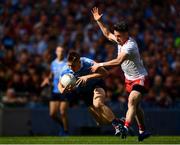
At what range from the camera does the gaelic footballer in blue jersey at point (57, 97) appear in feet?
67.3

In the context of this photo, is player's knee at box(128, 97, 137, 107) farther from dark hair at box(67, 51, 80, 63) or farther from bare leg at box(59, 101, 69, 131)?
bare leg at box(59, 101, 69, 131)

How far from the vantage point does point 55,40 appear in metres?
24.8

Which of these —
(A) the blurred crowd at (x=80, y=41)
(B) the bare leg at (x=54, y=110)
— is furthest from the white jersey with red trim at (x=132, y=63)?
(A) the blurred crowd at (x=80, y=41)

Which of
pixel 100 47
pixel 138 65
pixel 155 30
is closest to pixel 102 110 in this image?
pixel 138 65

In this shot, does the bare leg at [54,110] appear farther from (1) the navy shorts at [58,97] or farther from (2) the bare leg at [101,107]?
(2) the bare leg at [101,107]

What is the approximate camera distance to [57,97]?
818 inches

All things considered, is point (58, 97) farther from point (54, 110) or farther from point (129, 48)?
point (129, 48)

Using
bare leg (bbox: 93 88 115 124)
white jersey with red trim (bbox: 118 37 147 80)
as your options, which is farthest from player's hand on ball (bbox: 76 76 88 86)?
bare leg (bbox: 93 88 115 124)

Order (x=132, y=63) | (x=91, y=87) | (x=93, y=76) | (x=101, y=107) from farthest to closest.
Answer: (x=91, y=87) → (x=101, y=107) → (x=132, y=63) → (x=93, y=76)

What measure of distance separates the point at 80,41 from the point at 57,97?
4.41 meters

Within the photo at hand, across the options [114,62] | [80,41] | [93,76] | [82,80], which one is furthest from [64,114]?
[114,62]

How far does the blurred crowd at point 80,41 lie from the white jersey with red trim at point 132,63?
22.9ft

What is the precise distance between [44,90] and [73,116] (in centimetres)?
116

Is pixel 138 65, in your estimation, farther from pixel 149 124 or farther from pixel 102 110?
pixel 149 124
